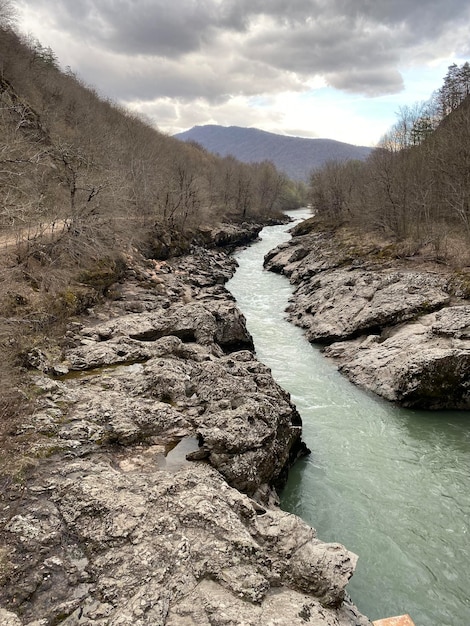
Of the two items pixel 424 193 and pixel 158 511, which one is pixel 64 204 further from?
pixel 424 193

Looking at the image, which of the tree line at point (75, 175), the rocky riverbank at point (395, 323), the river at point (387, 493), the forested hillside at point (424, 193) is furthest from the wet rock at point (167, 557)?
the forested hillside at point (424, 193)

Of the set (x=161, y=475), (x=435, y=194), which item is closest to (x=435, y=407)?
(x=161, y=475)

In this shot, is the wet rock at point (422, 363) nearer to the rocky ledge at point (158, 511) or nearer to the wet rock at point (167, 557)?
the rocky ledge at point (158, 511)

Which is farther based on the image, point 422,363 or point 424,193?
point 424,193

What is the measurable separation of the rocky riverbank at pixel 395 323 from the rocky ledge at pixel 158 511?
6.13m

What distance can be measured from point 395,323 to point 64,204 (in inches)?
782

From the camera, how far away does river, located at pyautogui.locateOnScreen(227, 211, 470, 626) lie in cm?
734

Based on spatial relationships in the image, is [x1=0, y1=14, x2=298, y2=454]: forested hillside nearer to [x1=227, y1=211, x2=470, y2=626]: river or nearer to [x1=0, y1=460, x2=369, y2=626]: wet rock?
[x1=0, y1=460, x2=369, y2=626]: wet rock

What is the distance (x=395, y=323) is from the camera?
19.1m

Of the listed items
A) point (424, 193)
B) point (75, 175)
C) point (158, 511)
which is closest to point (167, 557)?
point (158, 511)

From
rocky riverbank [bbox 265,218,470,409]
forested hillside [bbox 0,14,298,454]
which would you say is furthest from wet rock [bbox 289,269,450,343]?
forested hillside [bbox 0,14,298,454]

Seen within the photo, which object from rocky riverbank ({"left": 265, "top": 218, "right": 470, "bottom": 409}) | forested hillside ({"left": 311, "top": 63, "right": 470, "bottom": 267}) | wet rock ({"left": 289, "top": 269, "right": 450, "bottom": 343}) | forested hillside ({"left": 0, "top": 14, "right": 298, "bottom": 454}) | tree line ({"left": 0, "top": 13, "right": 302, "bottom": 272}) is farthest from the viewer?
forested hillside ({"left": 311, "top": 63, "right": 470, "bottom": 267})

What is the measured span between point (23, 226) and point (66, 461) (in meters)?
15.3

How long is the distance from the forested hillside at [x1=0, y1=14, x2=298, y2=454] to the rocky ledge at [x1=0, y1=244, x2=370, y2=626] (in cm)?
183
